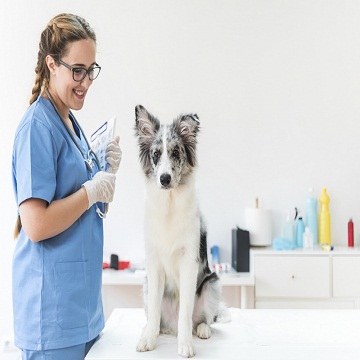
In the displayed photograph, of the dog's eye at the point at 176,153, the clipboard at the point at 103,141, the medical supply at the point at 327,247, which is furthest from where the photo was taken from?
the medical supply at the point at 327,247

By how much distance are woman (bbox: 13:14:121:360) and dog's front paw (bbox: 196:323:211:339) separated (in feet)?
1.35

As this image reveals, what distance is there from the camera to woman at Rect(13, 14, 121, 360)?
5.04 feet

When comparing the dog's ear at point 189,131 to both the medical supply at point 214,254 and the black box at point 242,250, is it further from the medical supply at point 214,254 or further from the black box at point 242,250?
the medical supply at point 214,254

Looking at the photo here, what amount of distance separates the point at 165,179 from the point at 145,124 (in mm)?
241

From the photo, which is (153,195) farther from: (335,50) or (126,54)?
(335,50)

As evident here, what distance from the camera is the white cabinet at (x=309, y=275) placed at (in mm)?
3260

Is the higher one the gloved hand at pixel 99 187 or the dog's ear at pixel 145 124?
the dog's ear at pixel 145 124

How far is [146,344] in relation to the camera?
1728 mm

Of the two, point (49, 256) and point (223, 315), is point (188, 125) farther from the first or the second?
point (223, 315)

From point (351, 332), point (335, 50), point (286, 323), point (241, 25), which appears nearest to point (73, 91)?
point (286, 323)

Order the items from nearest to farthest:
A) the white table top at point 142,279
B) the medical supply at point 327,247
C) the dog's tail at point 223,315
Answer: the dog's tail at point 223,315, the white table top at point 142,279, the medical supply at point 327,247

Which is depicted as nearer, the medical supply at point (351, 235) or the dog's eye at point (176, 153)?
the dog's eye at point (176, 153)

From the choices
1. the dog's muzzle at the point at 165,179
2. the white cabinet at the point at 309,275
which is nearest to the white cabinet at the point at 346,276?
the white cabinet at the point at 309,275

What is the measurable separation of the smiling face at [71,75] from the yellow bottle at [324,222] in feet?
7.81
